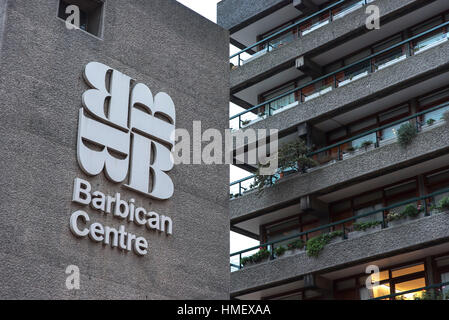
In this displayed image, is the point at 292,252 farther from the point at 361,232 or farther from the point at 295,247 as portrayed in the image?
the point at 361,232

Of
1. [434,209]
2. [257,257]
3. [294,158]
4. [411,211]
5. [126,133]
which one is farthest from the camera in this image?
[257,257]

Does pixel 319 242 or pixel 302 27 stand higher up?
pixel 302 27

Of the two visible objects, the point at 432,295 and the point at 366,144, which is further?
the point at 366,144

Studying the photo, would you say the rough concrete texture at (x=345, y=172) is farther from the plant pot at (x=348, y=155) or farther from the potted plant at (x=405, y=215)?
the potted plant at (x=405, y=215)

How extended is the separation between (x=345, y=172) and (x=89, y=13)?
13.3 metres

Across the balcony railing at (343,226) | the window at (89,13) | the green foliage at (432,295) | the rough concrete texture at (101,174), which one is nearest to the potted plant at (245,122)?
the balcony railing at (343,226)

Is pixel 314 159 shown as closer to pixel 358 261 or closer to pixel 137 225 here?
pixel 358 261

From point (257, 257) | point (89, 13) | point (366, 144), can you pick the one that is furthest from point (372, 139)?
point (89, 13)

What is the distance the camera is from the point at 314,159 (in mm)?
31188

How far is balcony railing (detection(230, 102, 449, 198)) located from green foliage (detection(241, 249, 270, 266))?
314cm

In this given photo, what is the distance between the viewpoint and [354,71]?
32000 mm

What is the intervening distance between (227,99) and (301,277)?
34.1 feet

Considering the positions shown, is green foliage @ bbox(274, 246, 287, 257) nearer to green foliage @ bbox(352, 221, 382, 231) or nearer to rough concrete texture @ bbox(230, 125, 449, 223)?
rough concrete texture @ bbox(230, 125, 449, 223)

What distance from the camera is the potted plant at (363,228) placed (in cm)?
2725
